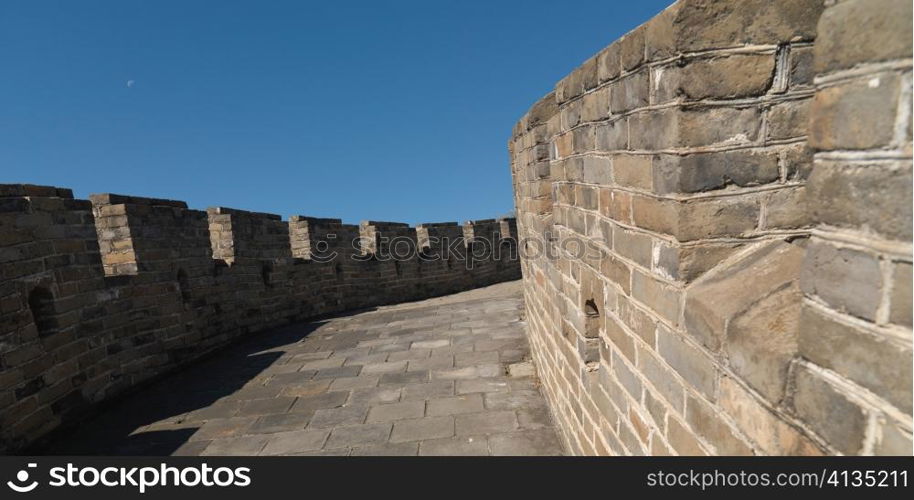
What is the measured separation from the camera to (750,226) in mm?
1489

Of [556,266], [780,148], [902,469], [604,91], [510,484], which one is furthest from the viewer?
[556,266]

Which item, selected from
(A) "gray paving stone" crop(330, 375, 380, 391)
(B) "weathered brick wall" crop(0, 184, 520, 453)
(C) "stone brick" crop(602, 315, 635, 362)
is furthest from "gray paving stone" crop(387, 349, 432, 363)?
(C) "stone brick" crop(602, 315, 635, 362)

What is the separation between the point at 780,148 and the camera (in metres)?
1.44

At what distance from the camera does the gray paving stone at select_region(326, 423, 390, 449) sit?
4.06m

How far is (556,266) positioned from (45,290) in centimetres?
547

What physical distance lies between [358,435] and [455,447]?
3.27 feet

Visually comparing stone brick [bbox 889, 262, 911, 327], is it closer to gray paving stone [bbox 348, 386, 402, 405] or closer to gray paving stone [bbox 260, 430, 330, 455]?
gray paving stone [bbox 260, 430, 330, 455]

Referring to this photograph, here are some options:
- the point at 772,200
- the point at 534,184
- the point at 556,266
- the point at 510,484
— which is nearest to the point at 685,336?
the point at 772,200

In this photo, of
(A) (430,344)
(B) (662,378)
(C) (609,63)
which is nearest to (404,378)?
(A) (430,344)

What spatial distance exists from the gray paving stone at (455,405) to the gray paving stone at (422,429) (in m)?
0.14

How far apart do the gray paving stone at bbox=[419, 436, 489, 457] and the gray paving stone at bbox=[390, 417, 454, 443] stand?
10cm

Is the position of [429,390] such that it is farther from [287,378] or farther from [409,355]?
[287,378]

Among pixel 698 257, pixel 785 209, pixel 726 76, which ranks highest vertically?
pixel 726 76

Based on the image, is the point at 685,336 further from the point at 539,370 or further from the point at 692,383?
the point at 539,370
